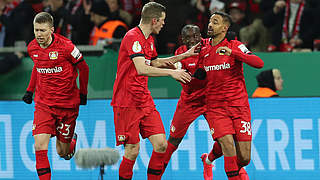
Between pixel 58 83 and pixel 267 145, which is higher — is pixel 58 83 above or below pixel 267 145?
above

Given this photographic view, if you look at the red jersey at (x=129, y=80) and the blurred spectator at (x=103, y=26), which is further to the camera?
the blurred spectator at (x=103, y=26)

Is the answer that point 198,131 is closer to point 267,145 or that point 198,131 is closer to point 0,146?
point 267,145

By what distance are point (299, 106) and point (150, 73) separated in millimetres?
2471

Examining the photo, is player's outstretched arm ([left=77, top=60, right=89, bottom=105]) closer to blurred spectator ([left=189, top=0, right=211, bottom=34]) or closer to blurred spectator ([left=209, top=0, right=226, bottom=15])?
blurred spectator ([left=189, top=0, right=211, bottom=34])

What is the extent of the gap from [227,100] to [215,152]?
92 centimetres

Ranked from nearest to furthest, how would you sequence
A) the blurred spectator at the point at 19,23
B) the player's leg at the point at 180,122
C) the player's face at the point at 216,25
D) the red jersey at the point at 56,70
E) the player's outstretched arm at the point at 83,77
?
the player's face at the point at 216,25 < the red jersey at the point at 56,70 < the player's outstretched arm at the point at 83,77 < the player's leg at the point at 180,122 < the blurred spectator at the point at 19,23

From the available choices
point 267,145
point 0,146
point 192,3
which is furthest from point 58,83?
point 192,3

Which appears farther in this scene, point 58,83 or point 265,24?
point 265,24

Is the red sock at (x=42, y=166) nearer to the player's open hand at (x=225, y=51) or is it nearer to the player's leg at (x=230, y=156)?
the player's leg at (x=230, y=156)

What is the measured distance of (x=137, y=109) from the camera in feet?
22.6

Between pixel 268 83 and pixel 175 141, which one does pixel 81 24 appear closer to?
pixel 175 141

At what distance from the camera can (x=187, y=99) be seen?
780 cm

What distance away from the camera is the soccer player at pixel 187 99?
7.70 m

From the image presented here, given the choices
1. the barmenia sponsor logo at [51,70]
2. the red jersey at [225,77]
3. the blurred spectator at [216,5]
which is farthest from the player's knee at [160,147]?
the blurred spectator at [216,5]
